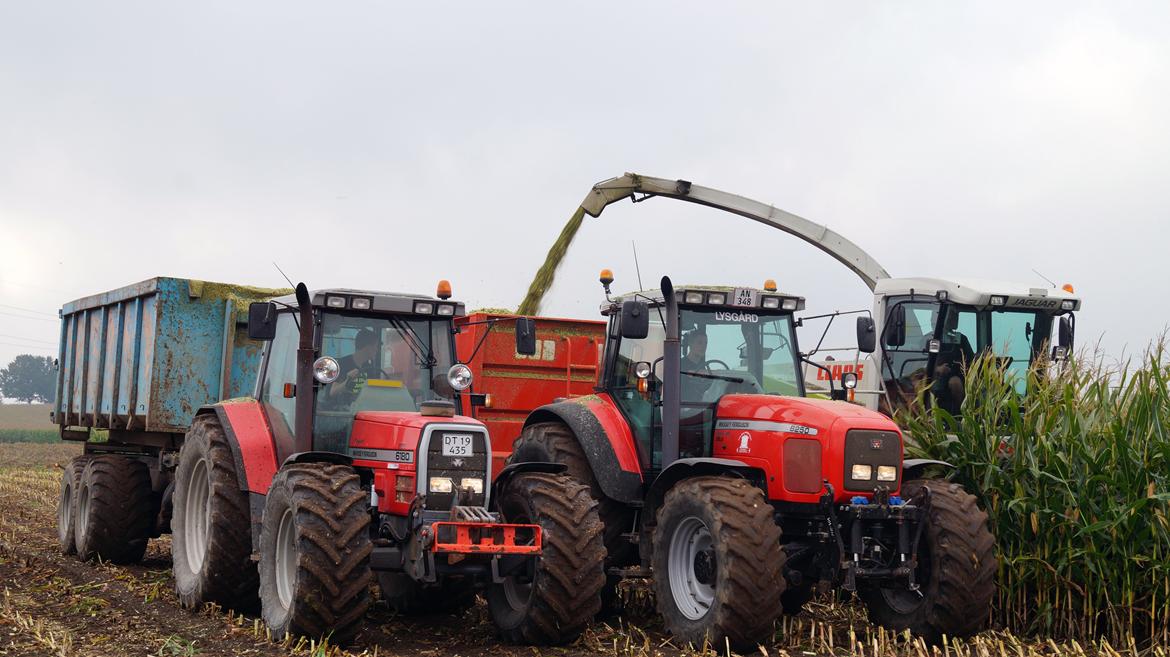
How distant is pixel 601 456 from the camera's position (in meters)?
8.84

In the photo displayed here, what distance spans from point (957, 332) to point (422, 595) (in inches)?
245

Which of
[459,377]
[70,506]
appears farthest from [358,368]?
[70,506]

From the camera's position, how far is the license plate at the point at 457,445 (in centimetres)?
765

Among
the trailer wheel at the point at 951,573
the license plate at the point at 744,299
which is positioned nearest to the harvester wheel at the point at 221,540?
the license plate at the point at 744,299

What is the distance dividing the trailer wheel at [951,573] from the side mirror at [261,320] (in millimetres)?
4492

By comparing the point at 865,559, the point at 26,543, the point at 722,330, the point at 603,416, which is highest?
the point at 722,330

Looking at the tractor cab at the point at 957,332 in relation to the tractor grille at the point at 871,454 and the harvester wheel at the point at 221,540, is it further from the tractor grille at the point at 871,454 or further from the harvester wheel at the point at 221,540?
the harvester wheel at the point at 221,540

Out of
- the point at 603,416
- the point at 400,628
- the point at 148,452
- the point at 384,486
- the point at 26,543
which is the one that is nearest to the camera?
the point at 384,486

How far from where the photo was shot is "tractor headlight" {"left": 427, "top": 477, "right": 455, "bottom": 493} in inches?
299

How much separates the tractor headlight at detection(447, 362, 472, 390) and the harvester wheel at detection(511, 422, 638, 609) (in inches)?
37.4

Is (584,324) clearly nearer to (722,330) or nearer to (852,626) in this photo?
(722,330)

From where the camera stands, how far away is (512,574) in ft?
26.0

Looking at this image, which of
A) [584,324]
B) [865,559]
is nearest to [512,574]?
[865,559]

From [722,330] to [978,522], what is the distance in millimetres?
2202
